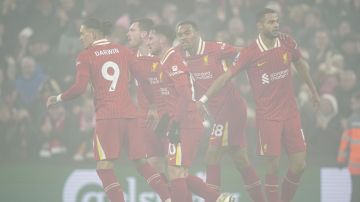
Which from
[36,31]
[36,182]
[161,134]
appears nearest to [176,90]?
[161,134]

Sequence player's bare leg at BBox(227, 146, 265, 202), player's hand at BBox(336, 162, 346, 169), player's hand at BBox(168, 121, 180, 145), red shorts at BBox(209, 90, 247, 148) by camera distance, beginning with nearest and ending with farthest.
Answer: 1. player's hand at BBox(168, 121, 180, 145)
2. red shorts at BBox(209, 90, 247, 148)
3. player's bare leg at BBox(227, 146, 265, 202)
4. player's hand at BBox(336, 162, 346, 169)

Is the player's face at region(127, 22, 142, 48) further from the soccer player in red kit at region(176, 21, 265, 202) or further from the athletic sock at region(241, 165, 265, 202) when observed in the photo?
the athletic sock at region(241, 165, 265, 202)

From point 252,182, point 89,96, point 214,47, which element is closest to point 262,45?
point 214,47

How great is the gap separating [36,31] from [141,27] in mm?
4221

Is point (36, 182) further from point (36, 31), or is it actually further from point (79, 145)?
point (36, 31)

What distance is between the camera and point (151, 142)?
11.4m

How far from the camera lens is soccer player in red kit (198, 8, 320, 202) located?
10.8 metres

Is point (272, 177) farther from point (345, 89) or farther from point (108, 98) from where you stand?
point (345, 89)

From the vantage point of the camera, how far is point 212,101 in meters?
11.4

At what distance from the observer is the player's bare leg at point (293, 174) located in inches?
427

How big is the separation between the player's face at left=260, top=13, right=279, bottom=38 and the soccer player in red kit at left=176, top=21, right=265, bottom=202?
51cm

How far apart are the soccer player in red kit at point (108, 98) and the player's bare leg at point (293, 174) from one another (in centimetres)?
150

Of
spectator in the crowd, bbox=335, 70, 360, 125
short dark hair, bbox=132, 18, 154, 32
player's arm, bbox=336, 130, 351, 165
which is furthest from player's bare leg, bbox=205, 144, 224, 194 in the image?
spectator in the crowd, bbox=335, 70, 360, 125

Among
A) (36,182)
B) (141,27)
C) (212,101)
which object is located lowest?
(36,182)
